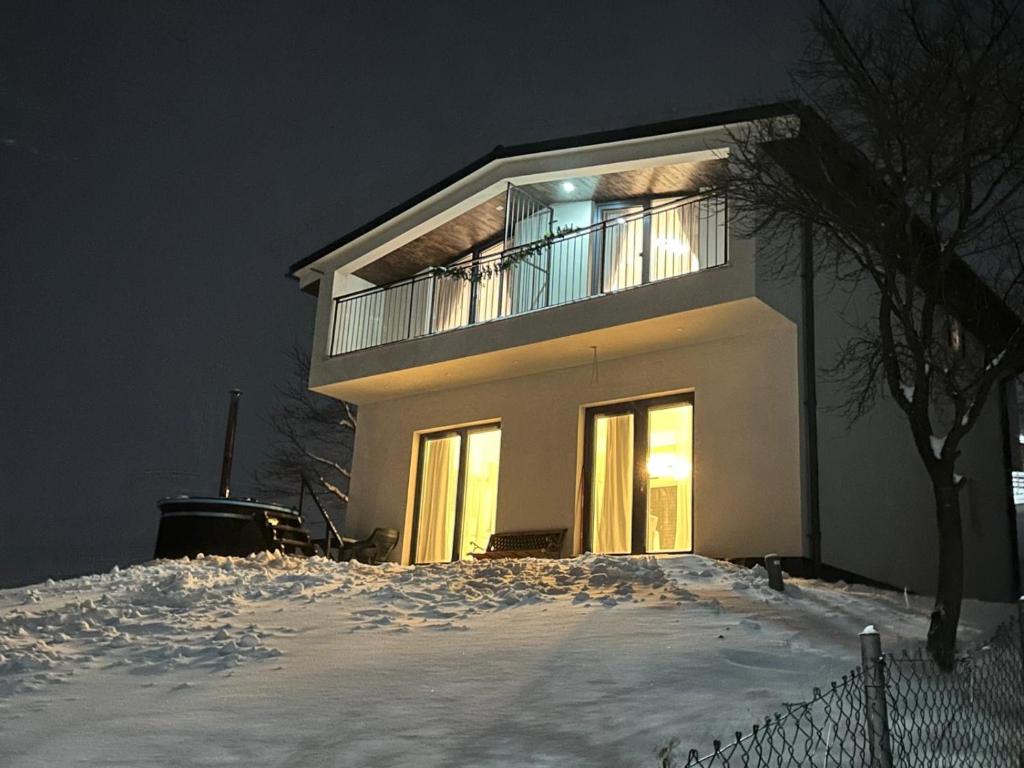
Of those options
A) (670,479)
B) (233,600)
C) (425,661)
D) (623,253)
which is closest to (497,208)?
(623,253)

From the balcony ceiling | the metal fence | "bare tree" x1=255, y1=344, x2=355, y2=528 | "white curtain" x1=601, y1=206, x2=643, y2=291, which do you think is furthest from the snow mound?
"bare tree" x1=255, y1=344, x2=355, y2=528

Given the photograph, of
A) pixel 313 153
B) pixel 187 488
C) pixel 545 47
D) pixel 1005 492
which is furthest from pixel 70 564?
pixel 1005 492

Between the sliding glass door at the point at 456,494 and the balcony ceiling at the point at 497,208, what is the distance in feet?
10.1

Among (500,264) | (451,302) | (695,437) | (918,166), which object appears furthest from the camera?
(451,302)

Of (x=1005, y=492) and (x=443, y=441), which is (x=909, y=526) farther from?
(x=443, y=441)

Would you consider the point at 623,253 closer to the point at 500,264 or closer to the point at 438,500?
the point at 500,264

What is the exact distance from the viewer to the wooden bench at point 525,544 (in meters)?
12.2

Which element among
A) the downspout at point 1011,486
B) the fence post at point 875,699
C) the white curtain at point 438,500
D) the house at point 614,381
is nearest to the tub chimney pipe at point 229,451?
the house at point 614,381

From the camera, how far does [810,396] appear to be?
10938mm

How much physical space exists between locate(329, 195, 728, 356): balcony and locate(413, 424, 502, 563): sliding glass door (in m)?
1.71

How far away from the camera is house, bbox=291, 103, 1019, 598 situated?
11000mm

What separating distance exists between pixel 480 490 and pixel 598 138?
5182mm

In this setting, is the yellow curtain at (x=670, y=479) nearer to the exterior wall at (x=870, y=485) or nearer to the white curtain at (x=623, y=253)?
the exterior wall at (x=870, y=485)

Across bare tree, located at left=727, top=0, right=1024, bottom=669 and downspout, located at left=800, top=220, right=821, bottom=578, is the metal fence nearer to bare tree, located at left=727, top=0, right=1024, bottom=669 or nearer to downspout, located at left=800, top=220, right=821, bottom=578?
bare tree, located at left=727, top=0, right=1024, bottom=669
